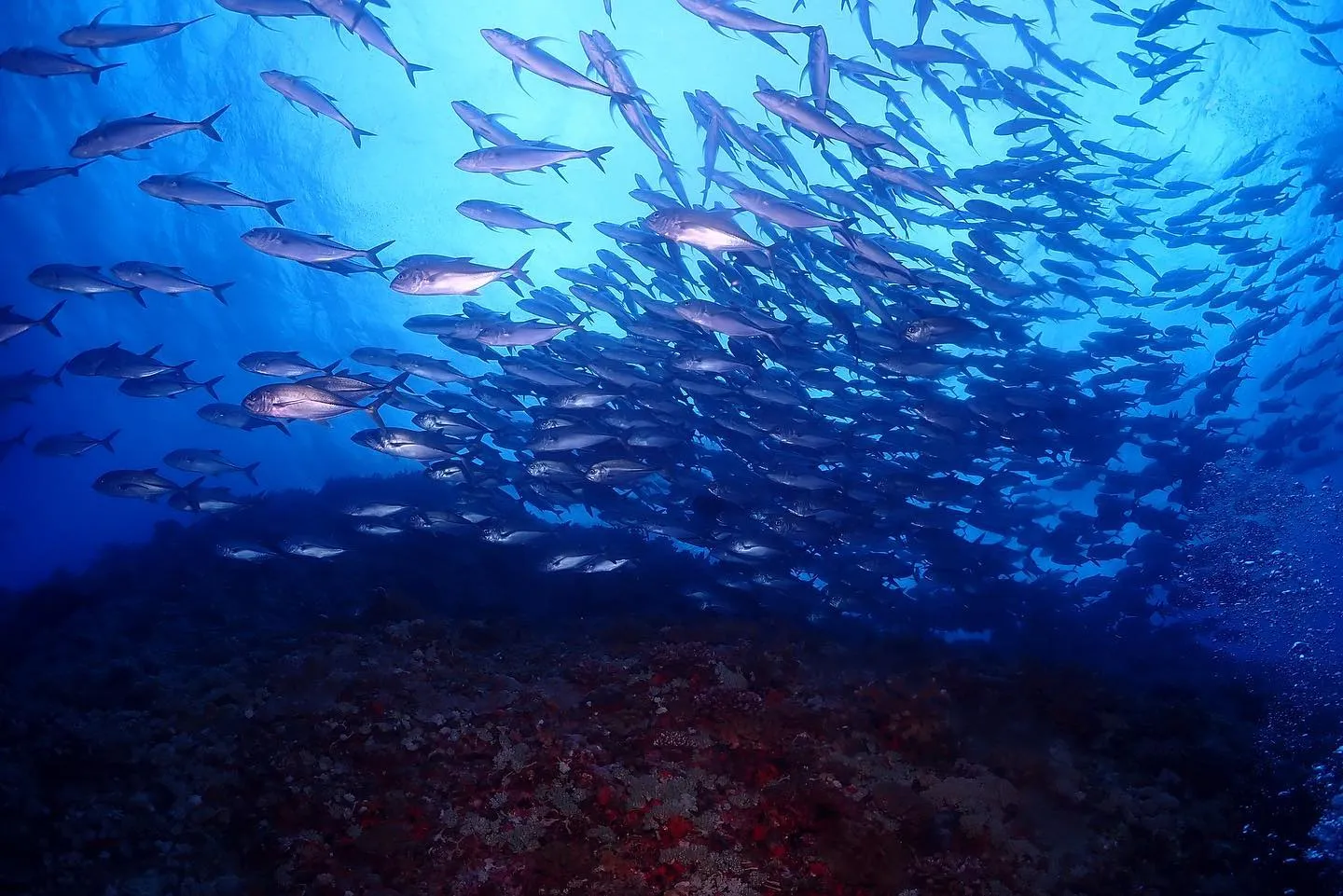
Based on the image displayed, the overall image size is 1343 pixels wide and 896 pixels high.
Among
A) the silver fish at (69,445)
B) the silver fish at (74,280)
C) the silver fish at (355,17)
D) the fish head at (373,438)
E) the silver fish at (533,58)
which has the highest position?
the silver fish at (355,17)

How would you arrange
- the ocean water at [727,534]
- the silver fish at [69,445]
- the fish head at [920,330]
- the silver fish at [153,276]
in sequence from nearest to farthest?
1. the ocean water at [727,534]
2. the silver fish at [153,276]
3. the fish head at [920,330]
4. the silver fish at [69,445]

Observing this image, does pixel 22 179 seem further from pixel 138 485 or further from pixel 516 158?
pixel 516 158

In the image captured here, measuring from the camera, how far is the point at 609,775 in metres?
3.85

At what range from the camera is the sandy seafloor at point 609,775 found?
3.45m

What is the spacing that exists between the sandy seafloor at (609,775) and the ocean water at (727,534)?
0.03 metres

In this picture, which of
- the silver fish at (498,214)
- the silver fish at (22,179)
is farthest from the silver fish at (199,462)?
the silver fish at (498,214)

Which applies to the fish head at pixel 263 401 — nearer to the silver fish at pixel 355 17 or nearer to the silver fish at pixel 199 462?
the silver fish at pixel 355 17

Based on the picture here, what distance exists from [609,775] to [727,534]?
A: 5511 mm

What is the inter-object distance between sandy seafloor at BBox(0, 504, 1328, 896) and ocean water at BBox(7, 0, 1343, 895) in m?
0.03

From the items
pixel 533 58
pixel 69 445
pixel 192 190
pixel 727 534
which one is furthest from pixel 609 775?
pixel 69 445

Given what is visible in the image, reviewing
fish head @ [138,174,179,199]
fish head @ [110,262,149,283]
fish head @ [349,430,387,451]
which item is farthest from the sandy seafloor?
fish head @ [138,174,179,199]

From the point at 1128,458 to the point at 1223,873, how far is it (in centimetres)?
4345

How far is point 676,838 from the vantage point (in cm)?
354

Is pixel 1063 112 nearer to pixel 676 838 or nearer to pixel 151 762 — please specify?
pixel 676 838
